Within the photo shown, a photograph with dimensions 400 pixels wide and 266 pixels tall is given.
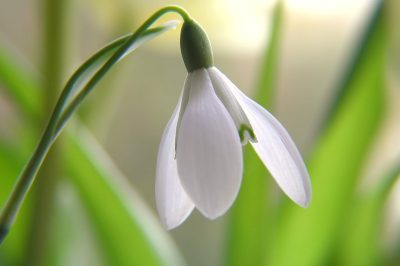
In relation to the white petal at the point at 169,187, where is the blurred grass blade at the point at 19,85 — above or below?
above

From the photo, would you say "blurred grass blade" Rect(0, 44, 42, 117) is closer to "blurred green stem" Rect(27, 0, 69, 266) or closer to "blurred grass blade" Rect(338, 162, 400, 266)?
"blurred green stem" Rect(27, 0, 69, 266)

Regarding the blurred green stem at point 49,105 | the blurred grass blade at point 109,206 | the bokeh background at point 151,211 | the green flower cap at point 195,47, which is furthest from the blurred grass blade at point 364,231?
the green flower cap at point 195,47

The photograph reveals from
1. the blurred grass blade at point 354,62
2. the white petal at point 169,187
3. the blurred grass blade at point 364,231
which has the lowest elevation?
the blurred grass blade at point 364,231

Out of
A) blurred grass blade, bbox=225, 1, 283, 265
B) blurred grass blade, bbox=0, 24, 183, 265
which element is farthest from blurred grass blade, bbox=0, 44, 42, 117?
blurred grass blade, bbox=225, 1, 283, 265

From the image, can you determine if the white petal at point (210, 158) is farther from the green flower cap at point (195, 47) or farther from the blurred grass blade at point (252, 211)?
the blurred grass blade at point (252, 211)

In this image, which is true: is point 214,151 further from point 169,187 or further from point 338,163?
point 338,163
